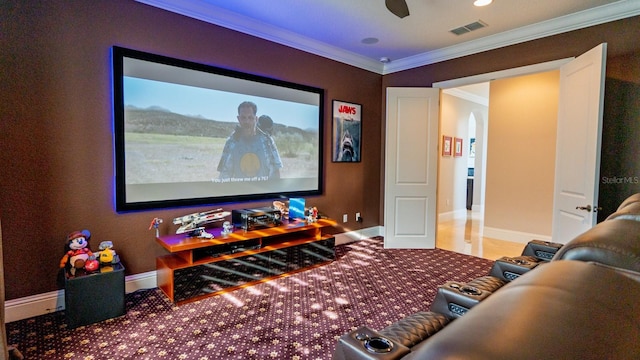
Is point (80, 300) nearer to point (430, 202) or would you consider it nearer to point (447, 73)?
point (430, 202)

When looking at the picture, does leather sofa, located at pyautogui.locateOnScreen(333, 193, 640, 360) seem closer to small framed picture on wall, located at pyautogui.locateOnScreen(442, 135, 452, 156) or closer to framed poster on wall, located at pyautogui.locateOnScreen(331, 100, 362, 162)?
framed poster on wall, located at pyautogui.locateOnScreen(331, 100, 362, 162)

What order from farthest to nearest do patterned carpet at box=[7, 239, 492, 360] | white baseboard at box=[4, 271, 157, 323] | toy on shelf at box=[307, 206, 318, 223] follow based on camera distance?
toy on shelf at box=[307, 206, 318, 223] → white baseboard at box=[4, 271, 157, 323] → patterned carpet at box=[7, 239, 492, 360]

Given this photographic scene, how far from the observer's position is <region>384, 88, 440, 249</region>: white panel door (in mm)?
4516

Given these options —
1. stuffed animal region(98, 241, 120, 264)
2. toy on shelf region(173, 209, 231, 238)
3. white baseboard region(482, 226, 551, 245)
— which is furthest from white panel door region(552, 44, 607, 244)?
stuffed animal region(98, 241, 120, 264)

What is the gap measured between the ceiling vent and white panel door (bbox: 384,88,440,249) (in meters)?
0.87

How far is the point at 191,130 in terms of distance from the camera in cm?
317

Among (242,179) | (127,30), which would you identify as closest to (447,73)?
(242,179)

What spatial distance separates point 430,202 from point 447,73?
6.08ft

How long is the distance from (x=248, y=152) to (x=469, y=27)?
116 inches

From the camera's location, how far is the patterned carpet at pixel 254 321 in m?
2.07

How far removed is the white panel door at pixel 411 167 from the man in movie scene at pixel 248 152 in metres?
1.81

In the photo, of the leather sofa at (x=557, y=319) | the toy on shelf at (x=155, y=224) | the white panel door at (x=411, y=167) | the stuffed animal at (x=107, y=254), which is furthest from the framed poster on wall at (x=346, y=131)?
the leather sofa at (x=557, y=319)

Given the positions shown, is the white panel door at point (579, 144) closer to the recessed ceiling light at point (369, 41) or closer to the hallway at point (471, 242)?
the hallway at point (471, 242)

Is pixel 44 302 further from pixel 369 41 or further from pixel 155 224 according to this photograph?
pixel 369 41
